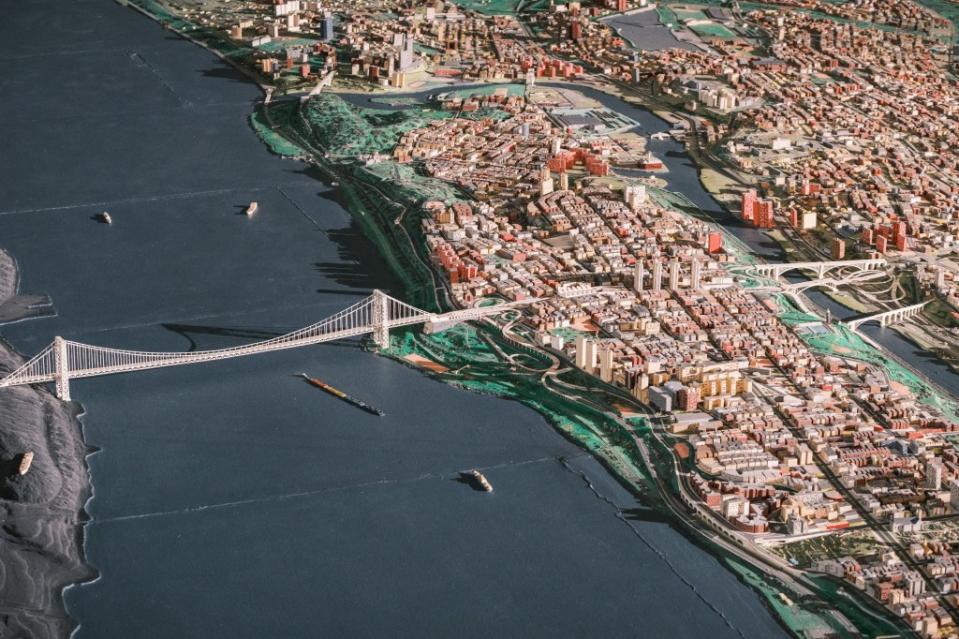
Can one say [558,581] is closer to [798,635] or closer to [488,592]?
[488,592]

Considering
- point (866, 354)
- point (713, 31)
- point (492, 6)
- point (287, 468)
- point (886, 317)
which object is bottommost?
point (287, 468)

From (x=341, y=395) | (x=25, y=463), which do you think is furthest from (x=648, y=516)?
(x=25, y=463)

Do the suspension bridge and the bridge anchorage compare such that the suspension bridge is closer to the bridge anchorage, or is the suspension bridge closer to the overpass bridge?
the overpass bridge

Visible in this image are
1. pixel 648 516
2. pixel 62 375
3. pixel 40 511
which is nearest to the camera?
pixel 40 511

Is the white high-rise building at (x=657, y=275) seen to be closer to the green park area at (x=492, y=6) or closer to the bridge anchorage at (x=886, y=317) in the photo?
the bridge anchorage at (x=886, y=317)

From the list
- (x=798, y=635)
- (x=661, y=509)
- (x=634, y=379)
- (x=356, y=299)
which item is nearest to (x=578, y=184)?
(x=356, y=299)

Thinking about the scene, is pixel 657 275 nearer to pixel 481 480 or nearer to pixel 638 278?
pixel 638 278
